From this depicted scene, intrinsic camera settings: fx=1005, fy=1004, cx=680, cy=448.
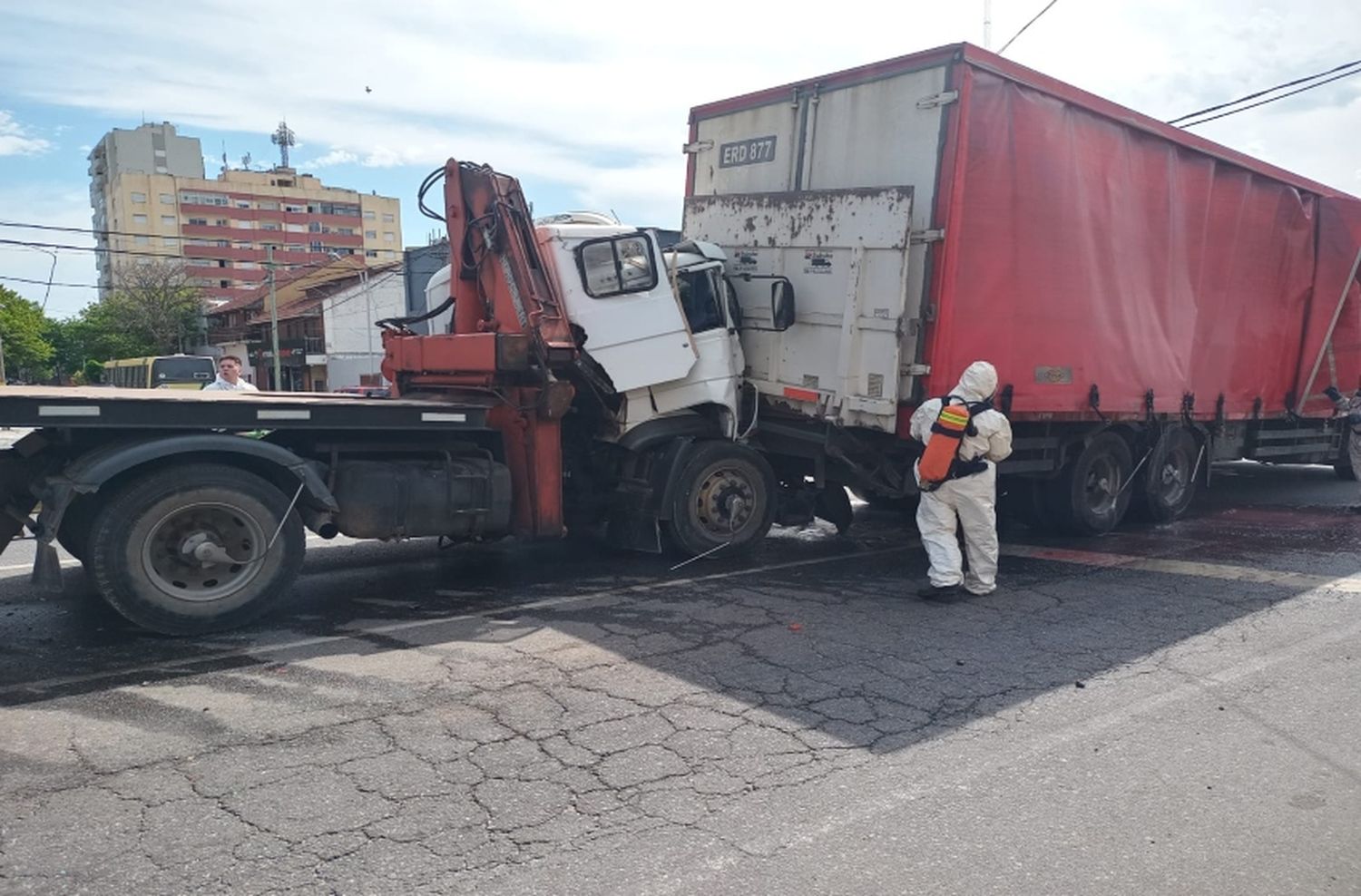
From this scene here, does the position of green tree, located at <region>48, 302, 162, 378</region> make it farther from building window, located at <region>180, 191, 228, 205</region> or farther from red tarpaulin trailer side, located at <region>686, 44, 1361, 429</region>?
red tarpaulin trailer side, located at <region>686, 44, 1361, 429</region>

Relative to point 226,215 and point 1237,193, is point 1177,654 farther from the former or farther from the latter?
point 226,215

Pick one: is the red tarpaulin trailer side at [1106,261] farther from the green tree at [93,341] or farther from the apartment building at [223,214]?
the apartment building at [223,214]

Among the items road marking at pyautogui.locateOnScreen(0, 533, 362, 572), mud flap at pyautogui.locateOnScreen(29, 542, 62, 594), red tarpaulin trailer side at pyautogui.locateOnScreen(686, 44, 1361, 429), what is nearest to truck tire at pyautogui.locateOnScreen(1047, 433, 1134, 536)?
red tarpaulin trailer side at pyautogui.locateOnScreen(686, 44, 1361, 429)

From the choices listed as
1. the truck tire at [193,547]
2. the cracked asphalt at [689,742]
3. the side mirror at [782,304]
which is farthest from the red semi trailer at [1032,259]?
the truck tire at [193,547]

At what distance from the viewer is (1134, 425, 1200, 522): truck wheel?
10117mm

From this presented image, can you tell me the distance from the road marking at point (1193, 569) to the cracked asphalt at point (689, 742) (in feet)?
0.55

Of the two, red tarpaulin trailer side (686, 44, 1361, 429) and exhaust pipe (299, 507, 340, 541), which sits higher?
red tarpaulin trailer side (686, 44, 1361, 429)

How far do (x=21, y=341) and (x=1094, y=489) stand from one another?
67.4m

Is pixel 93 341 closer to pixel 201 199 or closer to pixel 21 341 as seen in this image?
pixel 21 341

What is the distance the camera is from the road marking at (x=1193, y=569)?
7262 mm

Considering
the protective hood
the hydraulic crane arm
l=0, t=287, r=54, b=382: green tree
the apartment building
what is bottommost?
l=0, t=287, r=54, b=382: green tree

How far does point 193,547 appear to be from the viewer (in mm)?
5602

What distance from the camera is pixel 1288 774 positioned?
3871 millimetres

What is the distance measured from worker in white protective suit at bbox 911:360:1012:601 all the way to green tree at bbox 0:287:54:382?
63.5 meters
